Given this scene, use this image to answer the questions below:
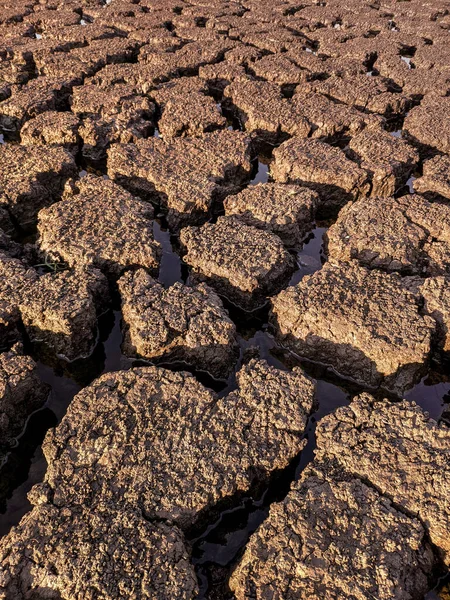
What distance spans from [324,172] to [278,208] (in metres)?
1.00

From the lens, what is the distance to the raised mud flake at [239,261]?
178 inches

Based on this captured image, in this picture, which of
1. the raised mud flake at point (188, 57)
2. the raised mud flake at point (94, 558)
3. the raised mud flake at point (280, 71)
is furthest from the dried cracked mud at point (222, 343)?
the raised mud flake at point (188, 57)

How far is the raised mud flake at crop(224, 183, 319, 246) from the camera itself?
5191 millimetres

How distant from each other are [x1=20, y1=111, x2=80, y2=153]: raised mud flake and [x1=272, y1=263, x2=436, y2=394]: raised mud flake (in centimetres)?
397

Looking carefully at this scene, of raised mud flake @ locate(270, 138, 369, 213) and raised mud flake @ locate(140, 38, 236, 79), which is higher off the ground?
raised mud flake @ locate(140, 38, 236, 79)

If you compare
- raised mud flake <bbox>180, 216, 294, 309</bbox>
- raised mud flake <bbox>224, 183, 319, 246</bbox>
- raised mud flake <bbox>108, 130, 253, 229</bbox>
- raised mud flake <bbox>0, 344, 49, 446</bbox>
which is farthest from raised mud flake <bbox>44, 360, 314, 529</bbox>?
raised mud flake <bbox>108, 130, 253, 229</bbox>

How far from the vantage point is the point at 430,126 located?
6.80m

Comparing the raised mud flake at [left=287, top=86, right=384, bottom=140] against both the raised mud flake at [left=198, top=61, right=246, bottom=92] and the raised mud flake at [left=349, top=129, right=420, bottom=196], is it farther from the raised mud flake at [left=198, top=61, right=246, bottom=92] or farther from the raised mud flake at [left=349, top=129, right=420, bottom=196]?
the raised mud flake at [left=198, top=61, right=246, bottom=92]

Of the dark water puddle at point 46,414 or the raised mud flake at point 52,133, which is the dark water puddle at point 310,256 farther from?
the raised mud flake at point 52,133

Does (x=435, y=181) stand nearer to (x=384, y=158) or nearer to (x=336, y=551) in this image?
(x=384, y=158)

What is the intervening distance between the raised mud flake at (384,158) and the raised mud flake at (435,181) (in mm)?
281

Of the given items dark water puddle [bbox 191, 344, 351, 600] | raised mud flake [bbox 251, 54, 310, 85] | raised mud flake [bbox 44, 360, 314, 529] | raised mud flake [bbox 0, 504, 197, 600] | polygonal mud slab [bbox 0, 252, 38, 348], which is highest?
raised mud flake [bbox 251, 54, 310, 85]

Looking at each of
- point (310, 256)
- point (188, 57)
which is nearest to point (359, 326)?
point (310, 256)

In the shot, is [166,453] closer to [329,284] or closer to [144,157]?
[329,284]
